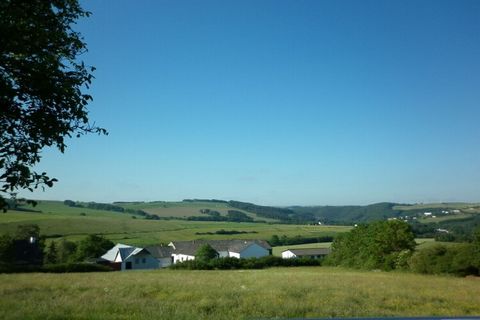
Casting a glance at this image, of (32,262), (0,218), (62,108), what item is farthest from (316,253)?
(62,108)

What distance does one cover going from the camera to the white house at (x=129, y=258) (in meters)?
86.6

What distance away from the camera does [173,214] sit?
180 metres

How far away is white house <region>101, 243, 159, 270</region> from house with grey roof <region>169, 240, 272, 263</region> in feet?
28.1

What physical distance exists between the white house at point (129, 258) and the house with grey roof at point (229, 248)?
8.55m

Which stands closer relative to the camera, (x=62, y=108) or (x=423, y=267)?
(x=62, y=108)

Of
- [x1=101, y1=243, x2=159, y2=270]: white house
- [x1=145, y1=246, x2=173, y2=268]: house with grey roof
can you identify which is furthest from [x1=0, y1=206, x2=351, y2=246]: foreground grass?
[x1=101, y1=243, x2=159, y2=270]: white house

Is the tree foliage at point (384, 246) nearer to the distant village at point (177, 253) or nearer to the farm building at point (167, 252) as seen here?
the distant village at point (177, 253)

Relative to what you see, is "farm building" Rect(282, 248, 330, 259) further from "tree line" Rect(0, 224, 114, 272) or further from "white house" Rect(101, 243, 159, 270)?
"tree line" Rect(0, 224, 114, 272)

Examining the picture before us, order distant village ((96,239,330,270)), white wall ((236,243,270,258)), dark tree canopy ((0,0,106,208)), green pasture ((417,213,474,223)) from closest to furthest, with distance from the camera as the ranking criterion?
dark tree canopy ((0,0,106,208)) → distant village ((96,239,330,270)) → white wall ((236,243,270,258)) → green pasture ((417,213,474,223))

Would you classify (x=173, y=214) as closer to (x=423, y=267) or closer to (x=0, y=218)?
(x=0, y=218)

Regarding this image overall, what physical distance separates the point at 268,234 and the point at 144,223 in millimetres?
38929

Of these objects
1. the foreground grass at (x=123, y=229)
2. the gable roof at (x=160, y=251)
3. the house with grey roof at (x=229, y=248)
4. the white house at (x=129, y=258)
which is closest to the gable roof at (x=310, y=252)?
the house with grey roof at (x=229, y=248)

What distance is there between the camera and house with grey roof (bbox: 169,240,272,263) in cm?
10256

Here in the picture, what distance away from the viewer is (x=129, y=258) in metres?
89.3
